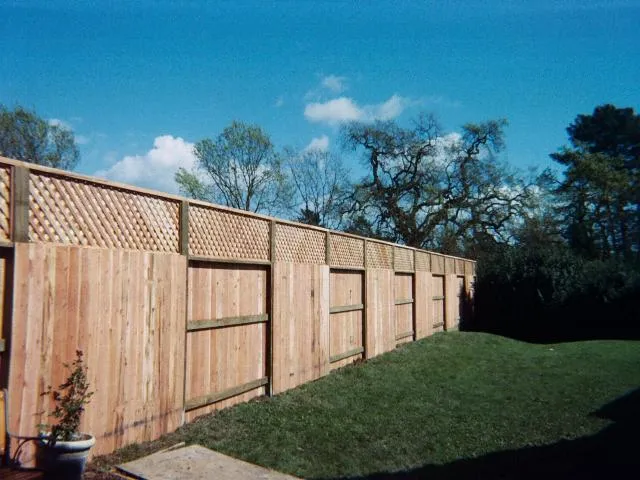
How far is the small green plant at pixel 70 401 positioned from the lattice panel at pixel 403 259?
8424mm

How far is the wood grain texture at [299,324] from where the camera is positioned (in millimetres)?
6621

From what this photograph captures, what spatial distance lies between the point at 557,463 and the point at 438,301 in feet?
34.4

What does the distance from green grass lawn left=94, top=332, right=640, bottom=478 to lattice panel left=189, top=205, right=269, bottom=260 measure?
1.72m

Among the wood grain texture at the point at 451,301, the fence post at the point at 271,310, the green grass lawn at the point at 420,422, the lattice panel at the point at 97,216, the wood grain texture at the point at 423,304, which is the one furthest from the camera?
the wood grain texture at the point at 451,301

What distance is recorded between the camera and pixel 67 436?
3316 millimetres

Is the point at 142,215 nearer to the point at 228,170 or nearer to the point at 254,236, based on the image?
the point at 254,236

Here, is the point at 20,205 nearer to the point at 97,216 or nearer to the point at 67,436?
the point at 97,216

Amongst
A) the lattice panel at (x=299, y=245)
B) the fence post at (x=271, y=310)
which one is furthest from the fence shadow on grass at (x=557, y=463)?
the lattice panel at (x=299, y=245)

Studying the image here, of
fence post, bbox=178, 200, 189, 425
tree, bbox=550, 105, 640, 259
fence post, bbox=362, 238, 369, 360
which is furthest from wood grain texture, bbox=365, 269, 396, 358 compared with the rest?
tree, bbox=550, 105, 640, 259

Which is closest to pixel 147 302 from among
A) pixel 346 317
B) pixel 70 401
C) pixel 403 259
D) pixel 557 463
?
pixel 70 401

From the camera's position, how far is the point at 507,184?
29.5 m

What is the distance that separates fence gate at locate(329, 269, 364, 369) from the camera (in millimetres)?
8352

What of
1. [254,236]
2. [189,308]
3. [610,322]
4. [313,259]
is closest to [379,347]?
[313,259]

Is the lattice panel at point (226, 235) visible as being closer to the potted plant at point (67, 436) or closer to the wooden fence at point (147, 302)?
→ the wooden fence at point (147, 302)
